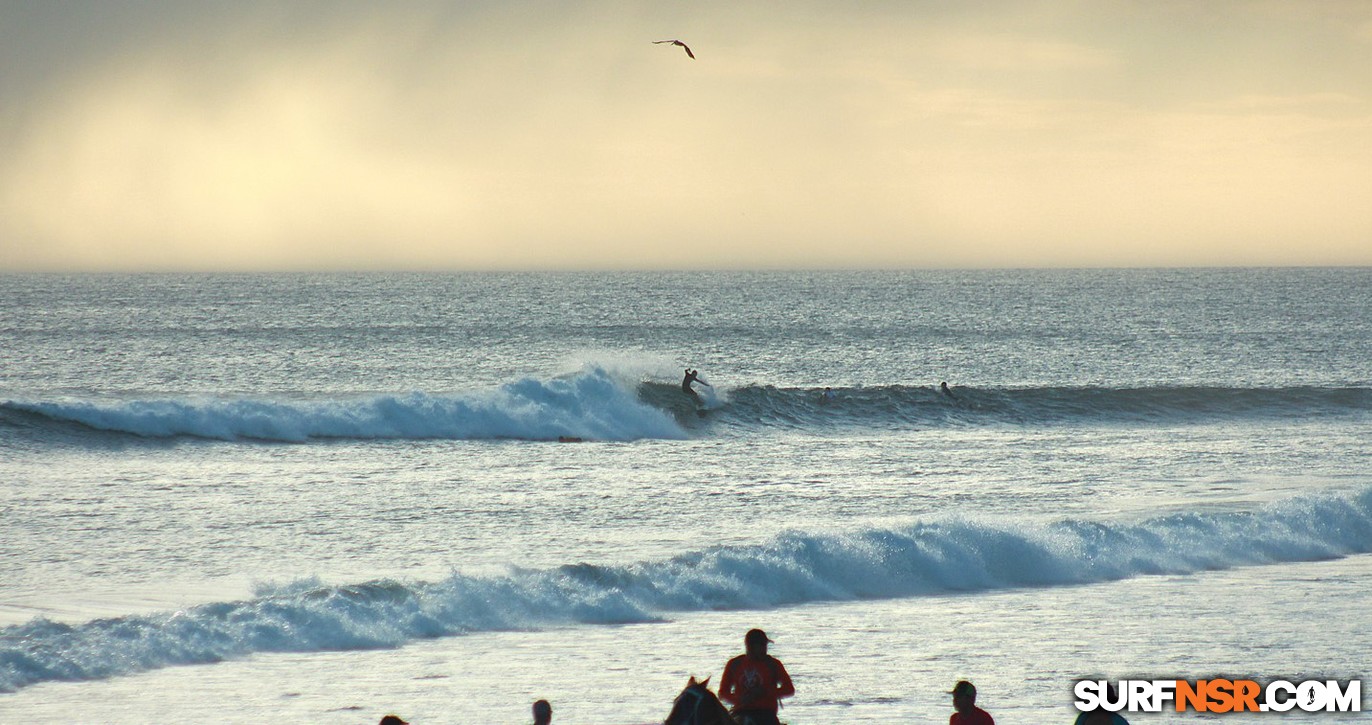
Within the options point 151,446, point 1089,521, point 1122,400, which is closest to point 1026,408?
point 1122,400

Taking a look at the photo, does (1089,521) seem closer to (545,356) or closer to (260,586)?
(260,586)

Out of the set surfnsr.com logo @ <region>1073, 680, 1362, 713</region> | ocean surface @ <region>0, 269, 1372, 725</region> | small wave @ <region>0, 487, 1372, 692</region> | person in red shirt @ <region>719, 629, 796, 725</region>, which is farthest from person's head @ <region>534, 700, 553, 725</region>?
small wave @ <region>0, 487, 1372, 692</region>

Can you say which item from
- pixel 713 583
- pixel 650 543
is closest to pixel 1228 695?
pixel 713 583

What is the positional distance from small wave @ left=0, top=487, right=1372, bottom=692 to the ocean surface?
0.15 ft

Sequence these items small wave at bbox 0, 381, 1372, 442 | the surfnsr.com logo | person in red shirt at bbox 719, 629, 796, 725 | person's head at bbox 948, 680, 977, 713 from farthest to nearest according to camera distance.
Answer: small wave at bbox 0, 381, 1372, 442, the surfnsr.com logo, person in red shirt at bbox 719, 629, 796, 725, person's head at bbox 948, 680, 977, 713

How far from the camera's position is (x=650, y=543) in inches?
675

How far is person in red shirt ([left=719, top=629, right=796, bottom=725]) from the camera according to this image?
8375 millimetres

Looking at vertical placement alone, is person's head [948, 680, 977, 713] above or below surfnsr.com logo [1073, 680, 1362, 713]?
above

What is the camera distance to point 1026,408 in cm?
3584

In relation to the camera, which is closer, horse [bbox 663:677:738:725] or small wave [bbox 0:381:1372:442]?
horse [bbox 663:677:738:725]

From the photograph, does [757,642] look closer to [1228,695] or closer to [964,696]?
[964,696]

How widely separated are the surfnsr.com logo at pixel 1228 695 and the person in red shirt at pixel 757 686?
11.7 feet

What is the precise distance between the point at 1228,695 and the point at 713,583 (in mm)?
6443

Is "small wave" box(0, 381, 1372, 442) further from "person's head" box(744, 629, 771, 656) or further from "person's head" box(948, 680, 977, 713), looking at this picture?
"person's head" box(948, 680, 977, 713)
